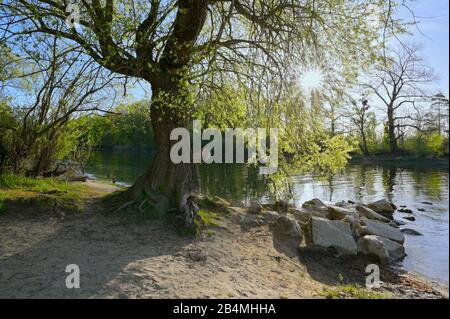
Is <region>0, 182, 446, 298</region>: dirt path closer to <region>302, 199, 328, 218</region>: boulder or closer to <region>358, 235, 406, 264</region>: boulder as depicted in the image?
<region>358, 235, 406, 264</region>: boulder

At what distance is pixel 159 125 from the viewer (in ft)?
33.2

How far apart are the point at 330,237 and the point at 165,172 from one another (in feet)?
15.4

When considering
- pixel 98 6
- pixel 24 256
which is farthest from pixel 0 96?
pixel 24 256

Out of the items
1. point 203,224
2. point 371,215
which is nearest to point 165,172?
point 203,224

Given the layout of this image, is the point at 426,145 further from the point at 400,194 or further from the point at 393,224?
the point at 393,224

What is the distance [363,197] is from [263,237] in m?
15.2

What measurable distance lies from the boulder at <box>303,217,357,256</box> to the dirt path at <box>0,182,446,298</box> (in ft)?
1.66

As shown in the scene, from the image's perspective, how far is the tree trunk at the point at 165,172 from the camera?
952 cm

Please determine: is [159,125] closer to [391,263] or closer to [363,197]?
[391,263]

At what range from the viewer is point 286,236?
9.95 metres

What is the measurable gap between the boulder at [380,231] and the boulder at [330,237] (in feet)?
6.56

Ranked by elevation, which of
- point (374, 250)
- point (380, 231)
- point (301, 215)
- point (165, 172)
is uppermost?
point (165, 172)

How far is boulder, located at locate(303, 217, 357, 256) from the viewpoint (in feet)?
31.8

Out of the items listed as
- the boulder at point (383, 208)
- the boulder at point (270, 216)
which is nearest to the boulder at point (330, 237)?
the boulder at point (270, 216)
